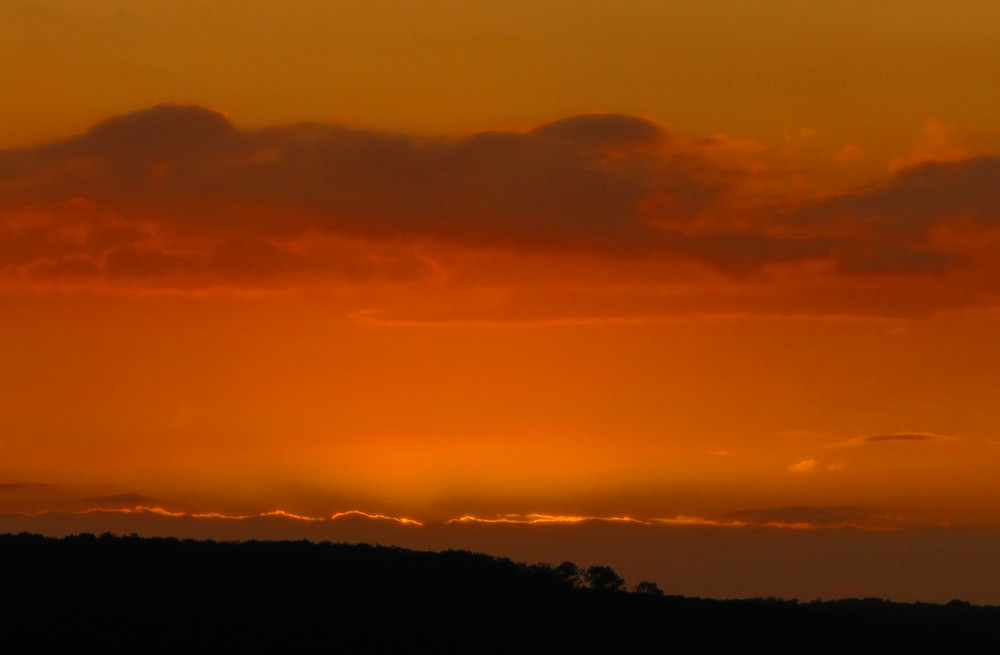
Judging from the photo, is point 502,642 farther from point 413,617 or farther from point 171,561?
point 171,561

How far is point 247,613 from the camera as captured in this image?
80.1 metres

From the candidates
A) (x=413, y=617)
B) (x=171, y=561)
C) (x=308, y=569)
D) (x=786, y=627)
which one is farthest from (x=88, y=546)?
(x=786, y=627)

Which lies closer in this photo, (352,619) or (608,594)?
(352,619)

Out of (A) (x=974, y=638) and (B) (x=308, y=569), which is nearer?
(B) (x=308, y=569)

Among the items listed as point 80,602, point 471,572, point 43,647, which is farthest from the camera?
Answer: point 471,572

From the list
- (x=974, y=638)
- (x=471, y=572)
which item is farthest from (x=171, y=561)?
(x=974, y=638)

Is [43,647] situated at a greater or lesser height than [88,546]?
lesser

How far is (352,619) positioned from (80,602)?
15204mm

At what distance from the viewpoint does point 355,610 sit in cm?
8319

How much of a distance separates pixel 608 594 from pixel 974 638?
25.3 m

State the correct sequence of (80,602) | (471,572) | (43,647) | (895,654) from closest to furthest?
(43,647) < (80,602) < (895,654) < (471,572)

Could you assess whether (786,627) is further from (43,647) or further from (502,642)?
(43,647)

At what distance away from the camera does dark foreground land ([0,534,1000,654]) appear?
252 feet

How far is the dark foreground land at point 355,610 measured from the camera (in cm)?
7675
